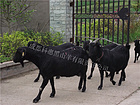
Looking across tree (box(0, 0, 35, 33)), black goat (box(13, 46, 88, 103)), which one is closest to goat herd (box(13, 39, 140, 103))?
black goat (box(13, 46, 88, 103))

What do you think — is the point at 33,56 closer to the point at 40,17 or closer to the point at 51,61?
the point at 51,61

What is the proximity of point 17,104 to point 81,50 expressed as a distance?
76.6 inches

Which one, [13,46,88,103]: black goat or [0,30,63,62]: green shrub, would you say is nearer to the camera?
[13,46,88,103]: black goat

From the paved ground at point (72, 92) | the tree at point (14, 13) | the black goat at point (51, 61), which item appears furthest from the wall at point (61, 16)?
the black goat at point (51, 61)

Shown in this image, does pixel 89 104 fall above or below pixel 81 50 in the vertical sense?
below

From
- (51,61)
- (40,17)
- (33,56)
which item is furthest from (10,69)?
(40,17)

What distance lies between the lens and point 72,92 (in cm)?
643

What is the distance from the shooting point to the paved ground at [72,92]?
18.8 feet

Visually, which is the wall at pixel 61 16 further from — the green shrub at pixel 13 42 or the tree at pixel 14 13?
the tree at pixel 14 13

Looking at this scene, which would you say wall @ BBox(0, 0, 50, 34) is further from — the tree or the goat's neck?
the goat's neck

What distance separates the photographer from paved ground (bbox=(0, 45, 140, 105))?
573cm

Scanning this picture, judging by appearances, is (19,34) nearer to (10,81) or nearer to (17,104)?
(10,81)

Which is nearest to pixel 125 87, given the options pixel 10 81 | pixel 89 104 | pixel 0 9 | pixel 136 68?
pixel 89 104

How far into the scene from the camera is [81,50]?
21.2ft
